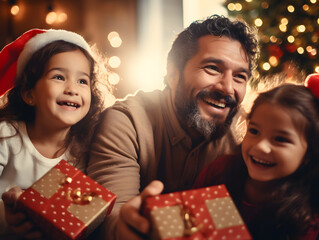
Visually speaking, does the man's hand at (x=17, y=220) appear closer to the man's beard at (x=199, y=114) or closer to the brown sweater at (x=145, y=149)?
the brown sweater at (x=145, y=149)

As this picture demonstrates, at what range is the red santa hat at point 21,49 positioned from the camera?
3.93 feet

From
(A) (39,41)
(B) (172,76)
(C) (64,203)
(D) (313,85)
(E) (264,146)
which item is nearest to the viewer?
(C) (64,203)

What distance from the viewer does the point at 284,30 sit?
2250 mm

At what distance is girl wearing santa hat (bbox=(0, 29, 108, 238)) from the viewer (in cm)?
112

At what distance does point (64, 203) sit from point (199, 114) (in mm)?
699

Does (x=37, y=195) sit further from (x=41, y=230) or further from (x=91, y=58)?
(x=91, y=58)

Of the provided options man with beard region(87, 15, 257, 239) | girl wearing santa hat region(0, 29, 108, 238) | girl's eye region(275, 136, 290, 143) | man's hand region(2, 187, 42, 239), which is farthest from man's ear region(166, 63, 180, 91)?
man's hand region(2, 187, 42, 239)

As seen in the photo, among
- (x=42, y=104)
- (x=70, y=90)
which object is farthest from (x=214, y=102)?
(x=42, y=104)

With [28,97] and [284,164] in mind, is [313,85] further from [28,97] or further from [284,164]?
[28,97]

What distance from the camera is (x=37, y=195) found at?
2.75 feet

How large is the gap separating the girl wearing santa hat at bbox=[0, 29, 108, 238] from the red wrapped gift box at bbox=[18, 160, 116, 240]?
0.95 ft

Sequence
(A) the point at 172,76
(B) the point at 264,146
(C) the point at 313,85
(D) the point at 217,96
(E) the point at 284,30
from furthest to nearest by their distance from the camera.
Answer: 1. (E) the point at 284,30
2. (A) the point at 172,76
3. (D) the point at 217,96
4. (C) the point at 313,85
5. (B) the point at 264,146

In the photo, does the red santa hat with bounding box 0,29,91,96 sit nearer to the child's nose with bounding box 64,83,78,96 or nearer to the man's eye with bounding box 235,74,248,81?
the child's nose with bounding box 64,83,78,96

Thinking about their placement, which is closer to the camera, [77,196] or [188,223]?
[188,223]
